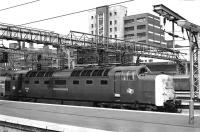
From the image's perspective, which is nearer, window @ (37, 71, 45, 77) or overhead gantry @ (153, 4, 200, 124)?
overhead gantry @ (153, 4, 200, 124)

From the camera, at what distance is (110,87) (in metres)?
21.1

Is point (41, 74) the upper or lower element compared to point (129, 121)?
upper

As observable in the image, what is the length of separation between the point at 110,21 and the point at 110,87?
3656 inches

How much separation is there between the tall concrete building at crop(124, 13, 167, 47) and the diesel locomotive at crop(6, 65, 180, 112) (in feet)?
273

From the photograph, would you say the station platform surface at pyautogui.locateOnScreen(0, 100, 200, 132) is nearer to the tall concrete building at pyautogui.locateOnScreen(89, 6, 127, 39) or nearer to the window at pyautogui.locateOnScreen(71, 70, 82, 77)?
the window at pyautogui.locateOnScreen(71, 70, 82, 77)

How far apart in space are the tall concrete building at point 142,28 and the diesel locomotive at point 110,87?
8320cm

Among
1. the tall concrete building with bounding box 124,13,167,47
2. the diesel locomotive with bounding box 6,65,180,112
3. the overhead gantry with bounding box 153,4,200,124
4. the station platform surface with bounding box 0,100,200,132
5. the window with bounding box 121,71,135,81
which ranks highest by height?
the tall concrete building with bounding box 124,13,167,47

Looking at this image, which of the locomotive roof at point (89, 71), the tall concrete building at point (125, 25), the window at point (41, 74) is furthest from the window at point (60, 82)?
the tall concrete building at point (125, 25)

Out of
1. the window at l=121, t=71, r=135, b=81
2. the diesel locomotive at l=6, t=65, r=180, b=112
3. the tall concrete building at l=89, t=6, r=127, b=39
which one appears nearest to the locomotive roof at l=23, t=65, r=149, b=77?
the diesel locomotive at l=6, t=65, r=180, b=112

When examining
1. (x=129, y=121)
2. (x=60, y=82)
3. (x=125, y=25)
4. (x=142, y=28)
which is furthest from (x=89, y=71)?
(x=125, y=25)

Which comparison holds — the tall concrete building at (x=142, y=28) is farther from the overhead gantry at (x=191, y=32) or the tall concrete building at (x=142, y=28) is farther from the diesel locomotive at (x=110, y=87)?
the overhead gantry at (x=191, y=32)

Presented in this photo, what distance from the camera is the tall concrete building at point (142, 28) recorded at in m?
108

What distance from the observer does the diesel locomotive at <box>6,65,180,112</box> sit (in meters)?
19.2

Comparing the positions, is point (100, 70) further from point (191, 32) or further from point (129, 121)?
point (191, 32)
